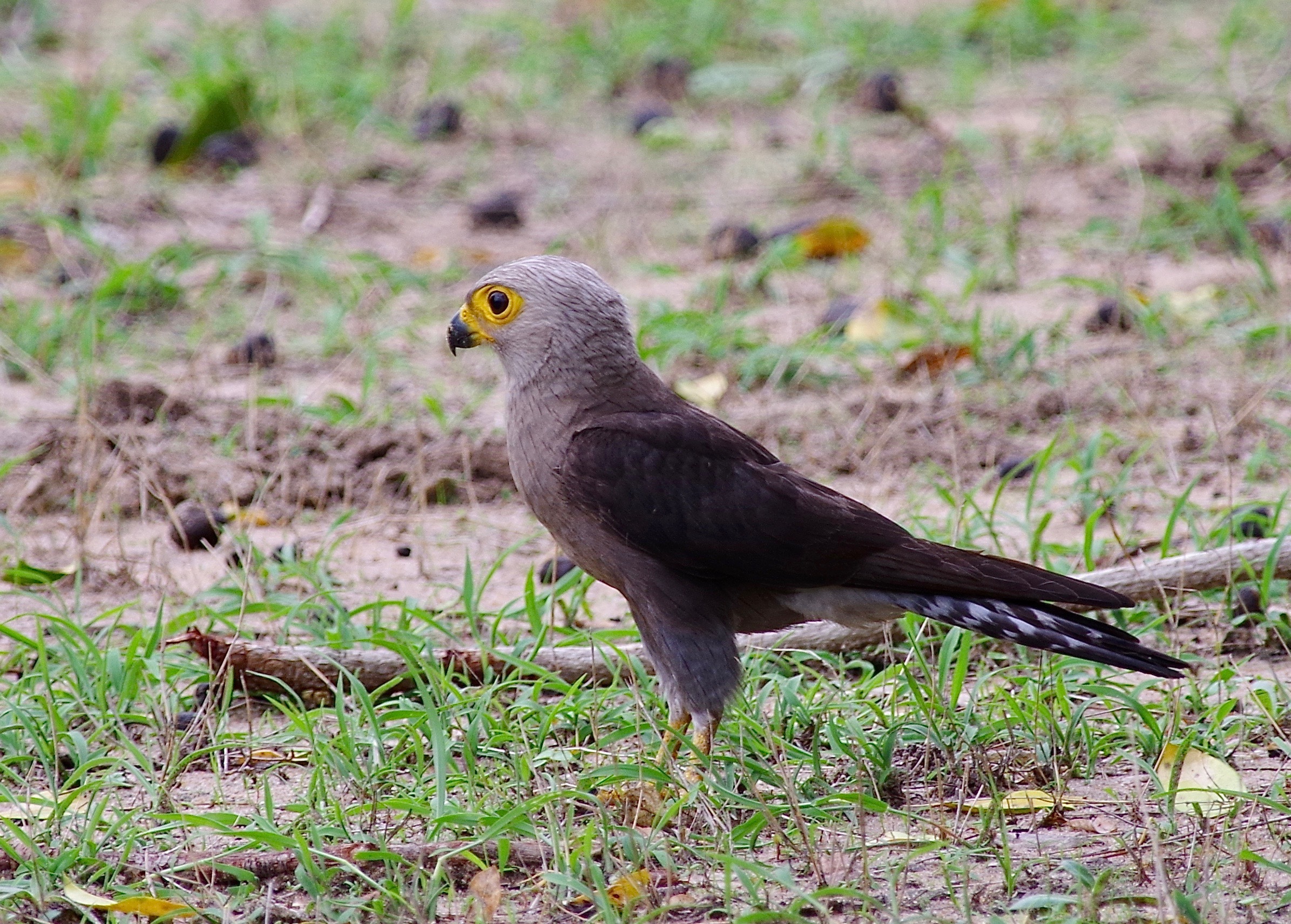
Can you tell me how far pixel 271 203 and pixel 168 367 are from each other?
83.2 inches

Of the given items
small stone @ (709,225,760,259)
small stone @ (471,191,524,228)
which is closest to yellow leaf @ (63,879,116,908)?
small stone @ (709,225,760,259)

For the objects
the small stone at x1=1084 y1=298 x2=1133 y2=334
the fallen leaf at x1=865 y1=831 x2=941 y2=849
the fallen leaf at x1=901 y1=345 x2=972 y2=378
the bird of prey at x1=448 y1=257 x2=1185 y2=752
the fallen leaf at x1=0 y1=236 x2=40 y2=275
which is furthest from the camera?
the fallen leaf at x1=0 y1=236 x2=40 y2=275

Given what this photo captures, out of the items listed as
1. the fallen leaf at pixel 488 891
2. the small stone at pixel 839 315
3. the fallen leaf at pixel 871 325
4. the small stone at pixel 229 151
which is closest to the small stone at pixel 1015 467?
the fallen leaf at pixel 871 325

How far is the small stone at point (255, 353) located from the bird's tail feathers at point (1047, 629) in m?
3.72

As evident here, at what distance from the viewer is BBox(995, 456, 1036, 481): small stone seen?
529 cm

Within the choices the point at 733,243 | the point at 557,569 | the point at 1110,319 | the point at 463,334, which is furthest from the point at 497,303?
the point at 733,243

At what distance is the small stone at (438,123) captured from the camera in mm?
9328

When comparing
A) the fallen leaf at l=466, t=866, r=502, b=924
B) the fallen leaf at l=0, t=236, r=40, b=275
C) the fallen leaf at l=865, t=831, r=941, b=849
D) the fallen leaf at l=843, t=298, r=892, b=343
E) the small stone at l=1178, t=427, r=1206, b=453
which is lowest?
the fallen leaf at l=466, t=866, r=502, b=924

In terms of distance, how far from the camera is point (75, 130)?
341 inches

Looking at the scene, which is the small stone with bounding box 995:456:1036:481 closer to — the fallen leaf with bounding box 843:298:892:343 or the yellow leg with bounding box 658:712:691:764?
the fallen leaf with bounding box 843:298:892:343

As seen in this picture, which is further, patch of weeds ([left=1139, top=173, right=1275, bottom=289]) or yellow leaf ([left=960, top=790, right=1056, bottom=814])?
patch of weeds ([left=1139, top=173, right=1275, bottom=289])

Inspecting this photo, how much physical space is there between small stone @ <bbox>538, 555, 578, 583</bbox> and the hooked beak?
0.89 meters

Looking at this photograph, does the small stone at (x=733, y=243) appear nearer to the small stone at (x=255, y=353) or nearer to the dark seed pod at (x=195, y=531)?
the small stone at (x=255, y=353)

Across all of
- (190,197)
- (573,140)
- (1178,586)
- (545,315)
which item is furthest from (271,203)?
(1178,586)
